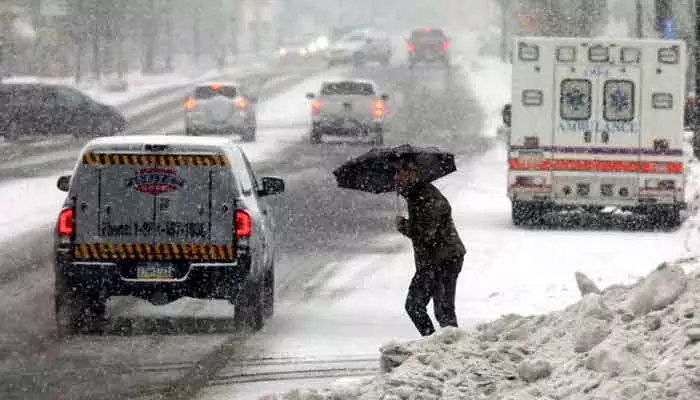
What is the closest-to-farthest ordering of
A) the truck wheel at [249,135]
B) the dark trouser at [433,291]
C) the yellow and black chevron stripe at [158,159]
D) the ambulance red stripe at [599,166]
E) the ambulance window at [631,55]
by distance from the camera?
the dark trouser at [433,291] → the yellow and black chevron stripe at [158,159] → the ambulance window at [631,55] → the ambulance red stripe at [599,166] → the truck wheel at [249,135]

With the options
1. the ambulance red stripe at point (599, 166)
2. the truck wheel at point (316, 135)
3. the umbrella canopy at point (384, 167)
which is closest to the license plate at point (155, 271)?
the umbrella canopy at point (384, 167)

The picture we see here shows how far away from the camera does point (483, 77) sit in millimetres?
80812

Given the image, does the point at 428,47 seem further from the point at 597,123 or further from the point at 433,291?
the point at 433,291

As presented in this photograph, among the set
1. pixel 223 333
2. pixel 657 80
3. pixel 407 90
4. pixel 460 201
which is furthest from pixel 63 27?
pixel 223 333

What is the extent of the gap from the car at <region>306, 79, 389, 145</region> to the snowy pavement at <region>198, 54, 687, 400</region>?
1763 cm

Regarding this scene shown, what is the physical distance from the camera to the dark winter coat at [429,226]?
45.2 feet

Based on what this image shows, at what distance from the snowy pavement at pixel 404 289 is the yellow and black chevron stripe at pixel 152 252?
86 centimetres

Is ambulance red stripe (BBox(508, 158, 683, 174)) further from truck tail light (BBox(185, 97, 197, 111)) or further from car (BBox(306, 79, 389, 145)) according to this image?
truck tail light (BBox(185, 97, 197, 111))

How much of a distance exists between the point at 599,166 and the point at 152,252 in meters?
12.6

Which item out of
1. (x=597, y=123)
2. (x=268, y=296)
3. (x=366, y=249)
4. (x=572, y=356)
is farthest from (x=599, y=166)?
(x=572, y=356)

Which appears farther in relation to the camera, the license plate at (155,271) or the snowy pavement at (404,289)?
the license plate at (155,271)

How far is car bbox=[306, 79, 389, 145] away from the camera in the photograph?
49.1 metres

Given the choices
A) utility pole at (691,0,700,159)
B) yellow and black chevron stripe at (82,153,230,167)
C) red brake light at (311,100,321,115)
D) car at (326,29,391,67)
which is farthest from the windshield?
car at (326,29,391,67)

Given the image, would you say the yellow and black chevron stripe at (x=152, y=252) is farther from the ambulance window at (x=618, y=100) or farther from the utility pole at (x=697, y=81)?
the utility pole at (x=697, y=81)
